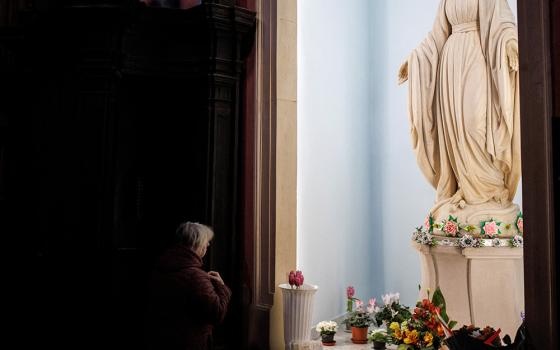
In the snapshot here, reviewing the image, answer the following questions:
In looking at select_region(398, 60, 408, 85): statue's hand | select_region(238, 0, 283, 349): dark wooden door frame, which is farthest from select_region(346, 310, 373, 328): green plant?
select_region(398, 60, 408, 85): statue's hand

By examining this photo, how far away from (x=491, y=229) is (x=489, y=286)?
51 cm

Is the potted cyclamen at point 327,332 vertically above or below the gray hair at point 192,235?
below

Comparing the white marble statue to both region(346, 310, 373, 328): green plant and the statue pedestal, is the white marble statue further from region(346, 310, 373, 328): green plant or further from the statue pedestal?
region(346, 310, 373, 328): green plant

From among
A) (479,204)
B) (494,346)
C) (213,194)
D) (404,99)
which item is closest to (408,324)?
(479,204)

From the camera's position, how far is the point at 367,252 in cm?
801

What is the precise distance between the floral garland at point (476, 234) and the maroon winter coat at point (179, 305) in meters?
2.36

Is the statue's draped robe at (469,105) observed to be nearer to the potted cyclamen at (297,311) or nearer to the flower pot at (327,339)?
the potted cyclamen at (297,311)

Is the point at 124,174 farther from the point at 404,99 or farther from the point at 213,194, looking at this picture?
the point at 404,99

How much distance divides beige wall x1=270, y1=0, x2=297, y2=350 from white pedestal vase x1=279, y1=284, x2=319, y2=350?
1.23 ft

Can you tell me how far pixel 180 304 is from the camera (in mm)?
3516

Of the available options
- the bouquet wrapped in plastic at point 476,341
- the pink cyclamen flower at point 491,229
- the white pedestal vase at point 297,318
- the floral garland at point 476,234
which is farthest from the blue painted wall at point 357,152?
the bouquet wrapped in plastic at point 476,341

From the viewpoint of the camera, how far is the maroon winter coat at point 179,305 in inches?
138

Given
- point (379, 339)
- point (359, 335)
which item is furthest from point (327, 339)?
point (379, 339)

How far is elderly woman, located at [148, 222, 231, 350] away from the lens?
351cm
